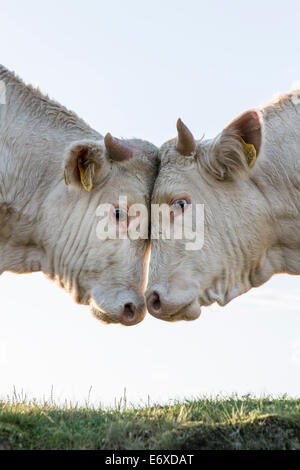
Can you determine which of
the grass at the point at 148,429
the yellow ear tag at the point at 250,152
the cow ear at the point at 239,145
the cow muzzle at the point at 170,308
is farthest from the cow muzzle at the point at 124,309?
the yellow ear tag at the point at 250,152

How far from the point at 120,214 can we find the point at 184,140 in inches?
46.5

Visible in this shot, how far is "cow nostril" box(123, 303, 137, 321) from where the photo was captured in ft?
24.8

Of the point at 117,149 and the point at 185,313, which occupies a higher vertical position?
the point at 117,149

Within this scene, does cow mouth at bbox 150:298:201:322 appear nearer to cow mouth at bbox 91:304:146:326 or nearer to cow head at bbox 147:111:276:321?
cow head at bbox 147:111:276:321

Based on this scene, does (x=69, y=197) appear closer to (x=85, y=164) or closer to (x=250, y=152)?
(x=85, y=164)

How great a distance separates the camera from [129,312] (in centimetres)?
762

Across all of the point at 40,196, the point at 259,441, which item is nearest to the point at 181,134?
the point at 40,196

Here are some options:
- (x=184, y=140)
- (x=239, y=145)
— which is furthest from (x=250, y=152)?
(x=184, y=140)
